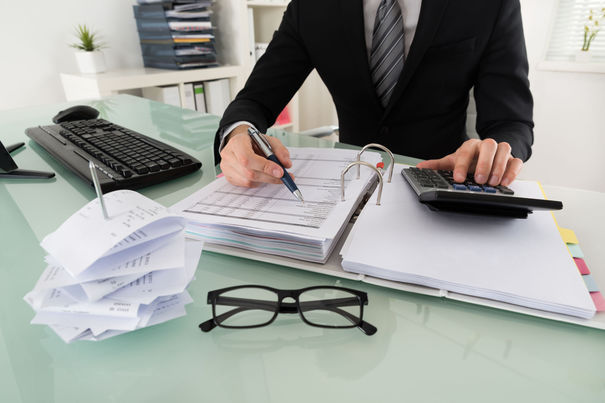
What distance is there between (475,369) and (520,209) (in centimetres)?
23

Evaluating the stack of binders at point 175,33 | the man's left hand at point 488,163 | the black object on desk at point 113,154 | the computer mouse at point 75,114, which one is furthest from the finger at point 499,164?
the stack of binders at point 175,33

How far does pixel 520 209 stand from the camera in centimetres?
46

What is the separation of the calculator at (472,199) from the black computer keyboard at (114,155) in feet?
1.51

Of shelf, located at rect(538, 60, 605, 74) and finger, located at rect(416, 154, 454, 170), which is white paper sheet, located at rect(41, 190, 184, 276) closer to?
finger, located at rect(416, 154, 454, 170)

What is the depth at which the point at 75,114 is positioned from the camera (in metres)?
1.08

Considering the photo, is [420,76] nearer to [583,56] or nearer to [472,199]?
[472,199]

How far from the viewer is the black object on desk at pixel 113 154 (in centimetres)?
67

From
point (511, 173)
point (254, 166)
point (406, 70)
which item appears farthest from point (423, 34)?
point (254, 166)

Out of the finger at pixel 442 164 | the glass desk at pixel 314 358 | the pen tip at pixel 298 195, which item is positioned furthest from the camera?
the finger at pixel 442 164

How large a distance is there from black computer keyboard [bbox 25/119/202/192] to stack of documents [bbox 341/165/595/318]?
408 millimetres

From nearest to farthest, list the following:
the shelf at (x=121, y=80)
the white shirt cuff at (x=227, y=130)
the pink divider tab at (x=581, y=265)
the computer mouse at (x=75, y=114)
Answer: the pink divider tab at (x=581, y=265) → the white shirt cuff at (x=227, y=130) → the computer mouse at (x=75, y=114) → the shelf at (x=121, y=80)

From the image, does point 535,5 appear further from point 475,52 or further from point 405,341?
point 405,341

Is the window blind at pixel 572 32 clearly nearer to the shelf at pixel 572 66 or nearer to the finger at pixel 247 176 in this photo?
the shelf at pixel 572 66

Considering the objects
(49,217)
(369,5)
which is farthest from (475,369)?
(369,5)
